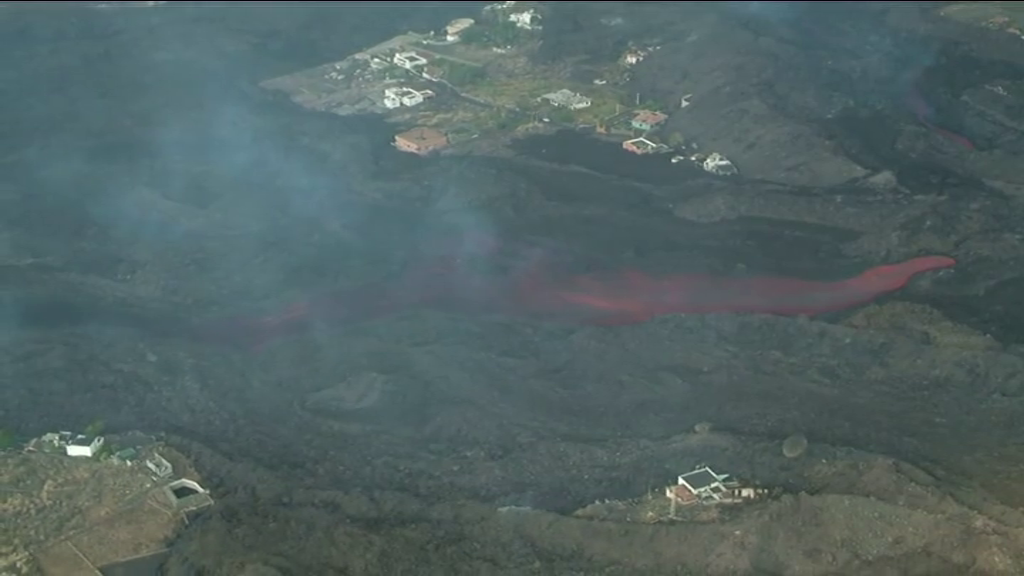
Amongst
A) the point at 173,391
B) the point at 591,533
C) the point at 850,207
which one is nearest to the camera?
the point at 591,533

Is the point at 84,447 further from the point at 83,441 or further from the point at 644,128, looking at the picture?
the point at 644,128

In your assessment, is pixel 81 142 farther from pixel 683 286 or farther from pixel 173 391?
pixel 683 286

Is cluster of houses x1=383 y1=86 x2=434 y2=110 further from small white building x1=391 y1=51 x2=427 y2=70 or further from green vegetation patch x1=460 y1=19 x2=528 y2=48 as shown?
green vegetation patch x1=460 y1=19 x2=528 y2=48

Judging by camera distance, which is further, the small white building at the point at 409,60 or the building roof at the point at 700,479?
the small white building at the point at 409,60

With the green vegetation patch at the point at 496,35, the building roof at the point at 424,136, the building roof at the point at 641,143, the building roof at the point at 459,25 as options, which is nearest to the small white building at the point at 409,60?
the green vegetation patch at the point at 496,35

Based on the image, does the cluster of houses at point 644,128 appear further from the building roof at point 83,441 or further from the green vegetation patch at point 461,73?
the building roof at point 83,441

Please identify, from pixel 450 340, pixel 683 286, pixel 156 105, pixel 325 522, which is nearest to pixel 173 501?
pixel 325 522
